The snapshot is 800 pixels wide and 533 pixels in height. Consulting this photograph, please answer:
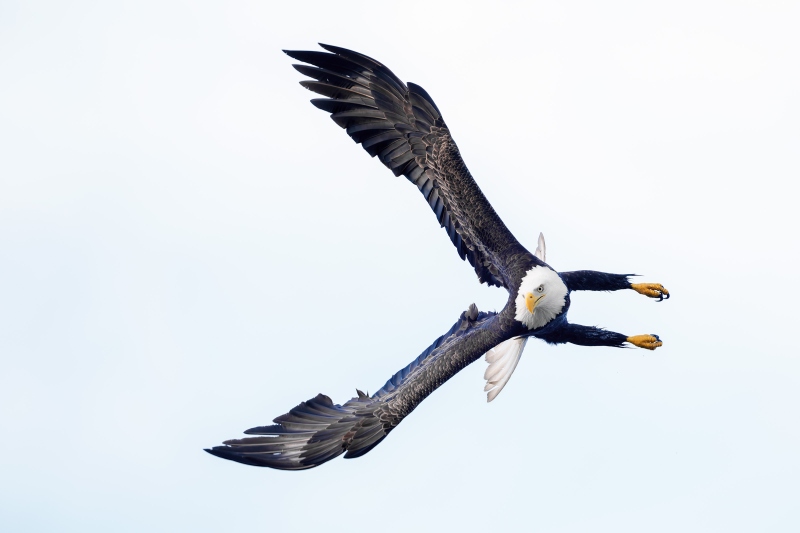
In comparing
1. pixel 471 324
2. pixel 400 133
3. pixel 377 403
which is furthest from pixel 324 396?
pixel 400 133

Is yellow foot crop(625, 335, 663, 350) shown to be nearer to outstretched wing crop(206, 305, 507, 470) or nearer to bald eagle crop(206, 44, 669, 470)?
bald eagle crop(206, 44, 669, 470)

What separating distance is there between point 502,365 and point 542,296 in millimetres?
1185

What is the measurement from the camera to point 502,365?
16.4m

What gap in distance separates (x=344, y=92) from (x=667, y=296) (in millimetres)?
3882

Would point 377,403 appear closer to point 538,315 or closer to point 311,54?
point 538,315

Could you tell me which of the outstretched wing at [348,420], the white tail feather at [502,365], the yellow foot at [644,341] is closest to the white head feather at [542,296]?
the outstretched wing at [348,420]

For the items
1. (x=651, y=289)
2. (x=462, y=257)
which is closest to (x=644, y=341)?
(x=651, y=289)

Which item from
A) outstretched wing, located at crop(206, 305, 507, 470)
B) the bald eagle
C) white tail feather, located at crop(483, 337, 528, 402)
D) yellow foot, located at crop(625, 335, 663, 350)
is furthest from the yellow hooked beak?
yellow foot, located at crop(625, 335, 663, 350)

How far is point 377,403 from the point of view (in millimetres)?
15641

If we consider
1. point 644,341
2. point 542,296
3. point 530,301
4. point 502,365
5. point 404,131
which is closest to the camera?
point 530,301

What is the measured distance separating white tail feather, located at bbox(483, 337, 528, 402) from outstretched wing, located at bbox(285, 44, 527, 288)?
26.2 inches

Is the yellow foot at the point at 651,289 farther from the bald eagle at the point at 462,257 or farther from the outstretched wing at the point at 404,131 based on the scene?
the outstretched wing at the point at 404,131

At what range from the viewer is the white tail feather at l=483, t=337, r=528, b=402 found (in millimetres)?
16328

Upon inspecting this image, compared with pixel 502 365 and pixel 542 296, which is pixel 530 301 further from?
pixel 502 365
